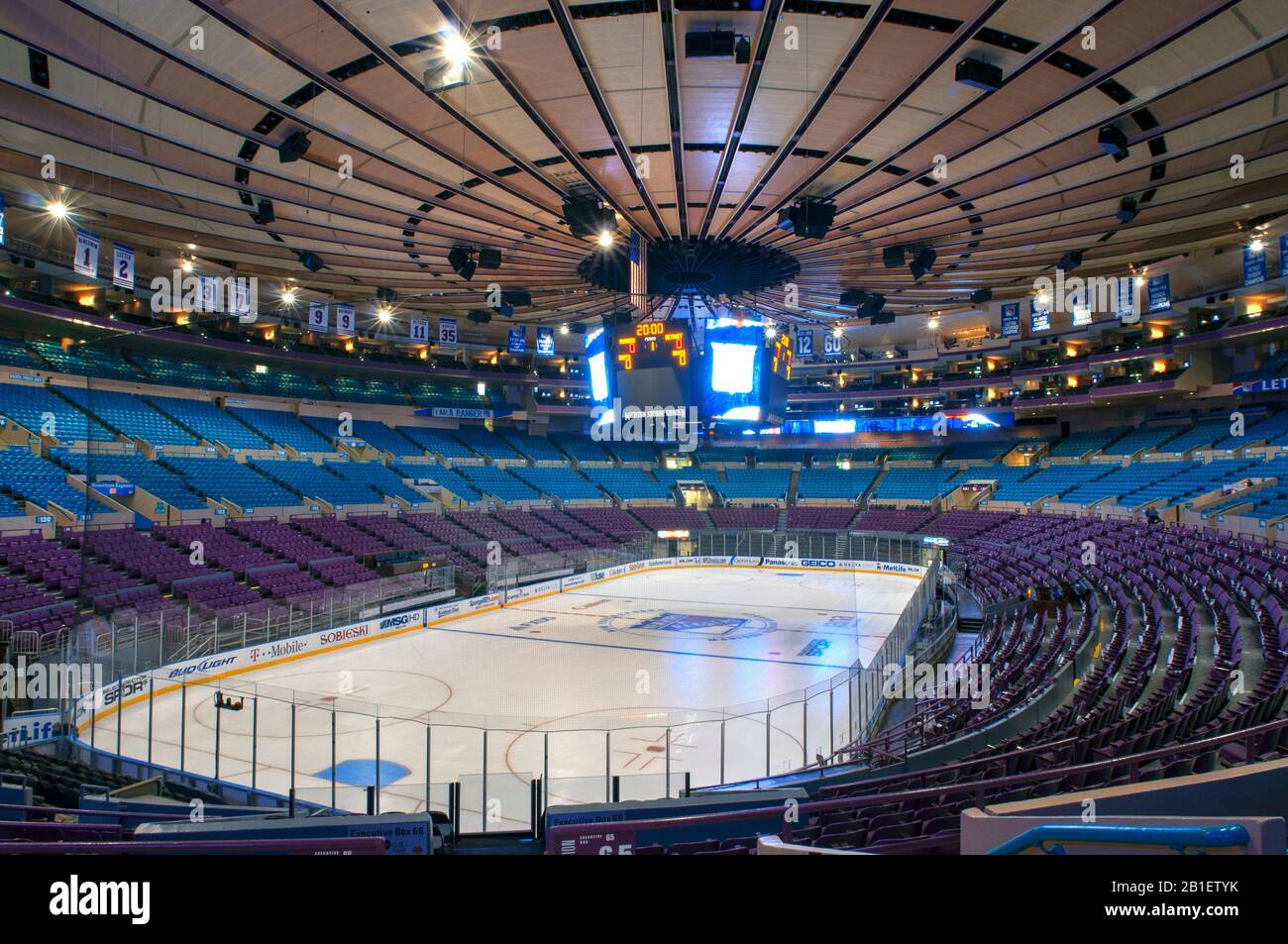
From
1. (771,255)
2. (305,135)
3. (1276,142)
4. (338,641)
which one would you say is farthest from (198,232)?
(1276,142)

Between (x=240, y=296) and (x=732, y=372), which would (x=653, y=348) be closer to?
(x=732, y=372)

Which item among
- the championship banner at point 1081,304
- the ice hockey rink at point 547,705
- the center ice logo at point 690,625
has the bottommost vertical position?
the center ice logo at point 690,625

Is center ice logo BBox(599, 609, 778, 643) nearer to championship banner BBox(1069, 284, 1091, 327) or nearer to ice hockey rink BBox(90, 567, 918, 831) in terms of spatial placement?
ice hockey rink BBox(90, 567, 918, 831)

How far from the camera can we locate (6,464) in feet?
63.2

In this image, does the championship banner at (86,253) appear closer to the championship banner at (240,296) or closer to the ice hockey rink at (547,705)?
the championship banner at (240,296)

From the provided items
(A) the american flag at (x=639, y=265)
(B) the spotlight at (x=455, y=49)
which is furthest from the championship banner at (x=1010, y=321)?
(B) the spotlight at (x=455, y=49)

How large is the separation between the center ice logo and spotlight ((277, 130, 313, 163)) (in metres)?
15.2

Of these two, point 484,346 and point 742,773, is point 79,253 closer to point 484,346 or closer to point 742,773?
point 742,773

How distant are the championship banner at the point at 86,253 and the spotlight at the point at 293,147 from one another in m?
8.17

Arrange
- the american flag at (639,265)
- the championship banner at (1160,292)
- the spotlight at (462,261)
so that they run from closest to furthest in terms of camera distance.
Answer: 1. the american flag at (639,265)
2. the spotlight at (462,261)
3. the championship banner at (1160,292)

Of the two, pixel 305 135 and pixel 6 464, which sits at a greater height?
pixel 305 135

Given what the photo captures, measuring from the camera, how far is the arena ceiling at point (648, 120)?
8125 millimetres

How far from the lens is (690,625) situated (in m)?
22.3
